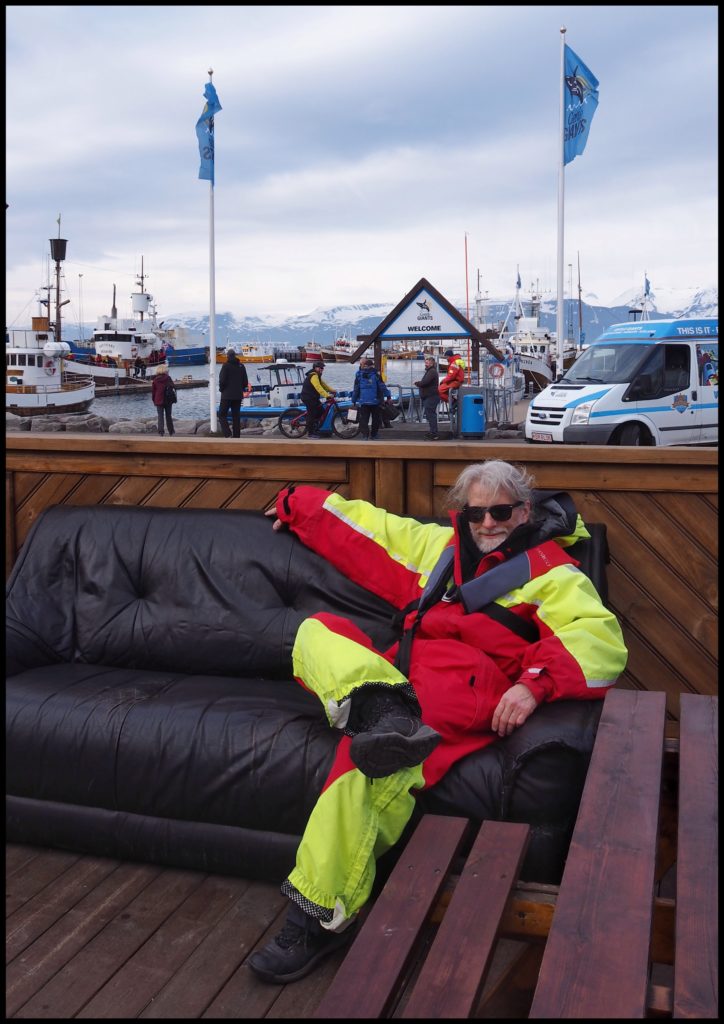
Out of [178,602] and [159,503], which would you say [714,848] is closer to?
[178,602]

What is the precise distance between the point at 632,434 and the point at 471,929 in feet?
35.9

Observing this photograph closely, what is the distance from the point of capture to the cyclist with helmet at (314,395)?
1598 centimetres

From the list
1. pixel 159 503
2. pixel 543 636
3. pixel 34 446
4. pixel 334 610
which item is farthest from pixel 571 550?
pixel 34 446

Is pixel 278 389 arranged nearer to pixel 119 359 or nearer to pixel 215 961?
pixel 215 961

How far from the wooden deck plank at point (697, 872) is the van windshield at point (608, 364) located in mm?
9972

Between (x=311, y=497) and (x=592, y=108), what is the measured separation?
15172mm

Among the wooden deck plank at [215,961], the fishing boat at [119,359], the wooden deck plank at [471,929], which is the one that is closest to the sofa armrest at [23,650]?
the wooden deck plank at [215,961]

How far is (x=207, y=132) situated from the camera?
52.5 feet

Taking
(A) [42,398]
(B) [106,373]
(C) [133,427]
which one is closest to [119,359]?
(B) [106,373]

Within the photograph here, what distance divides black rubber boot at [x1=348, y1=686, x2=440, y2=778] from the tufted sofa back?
0.88m

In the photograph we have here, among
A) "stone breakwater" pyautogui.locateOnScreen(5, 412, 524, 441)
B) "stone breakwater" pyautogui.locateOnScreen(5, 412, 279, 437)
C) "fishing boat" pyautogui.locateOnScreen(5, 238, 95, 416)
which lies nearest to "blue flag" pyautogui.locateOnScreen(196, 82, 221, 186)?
"stone breakwater" pyautogui.locateOnScreen(5, 412, 524, 441)

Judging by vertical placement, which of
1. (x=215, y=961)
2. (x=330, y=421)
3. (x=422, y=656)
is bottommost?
(x=215, y=961)

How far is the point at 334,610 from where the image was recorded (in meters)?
3.41

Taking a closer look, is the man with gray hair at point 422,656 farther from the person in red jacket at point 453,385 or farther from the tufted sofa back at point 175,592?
the person in red jacket at point 453,385
